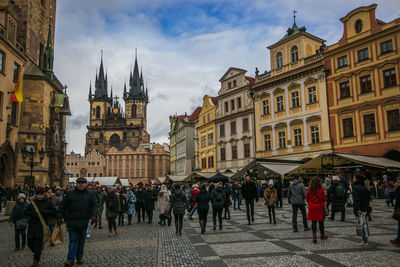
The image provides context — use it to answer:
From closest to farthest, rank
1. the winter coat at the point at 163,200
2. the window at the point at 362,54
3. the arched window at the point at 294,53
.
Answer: the winter coat at the point at 163,200, the window at the point at 362,54, the arched window at the point at 294,53

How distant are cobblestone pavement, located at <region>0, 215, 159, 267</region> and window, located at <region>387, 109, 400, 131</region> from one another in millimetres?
21127

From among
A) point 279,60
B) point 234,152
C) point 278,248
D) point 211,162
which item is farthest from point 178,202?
point 211,162

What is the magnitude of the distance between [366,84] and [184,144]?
35678 millimetres

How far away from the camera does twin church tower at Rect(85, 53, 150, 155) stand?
5177 inches

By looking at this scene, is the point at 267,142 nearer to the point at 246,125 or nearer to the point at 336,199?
the point at 246,125

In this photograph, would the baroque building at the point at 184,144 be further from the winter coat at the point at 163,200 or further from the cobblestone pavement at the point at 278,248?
the cobblestone pavement at the point at 278,248

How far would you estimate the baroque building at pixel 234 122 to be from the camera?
38.0 m

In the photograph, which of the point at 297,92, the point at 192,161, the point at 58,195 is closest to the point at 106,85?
the point at 192,161

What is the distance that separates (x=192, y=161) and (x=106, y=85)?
9961 centimetres

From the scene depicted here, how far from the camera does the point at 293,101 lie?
32.9 m

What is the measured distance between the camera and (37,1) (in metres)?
32.5

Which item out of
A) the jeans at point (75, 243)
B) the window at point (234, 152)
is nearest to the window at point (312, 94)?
the window at point (234, 152)

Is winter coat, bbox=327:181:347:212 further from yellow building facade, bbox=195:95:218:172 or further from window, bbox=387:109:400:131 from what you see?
Answer: yellow building facade, bbox=195:95:218:172

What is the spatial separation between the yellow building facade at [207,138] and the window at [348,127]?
1810cm
